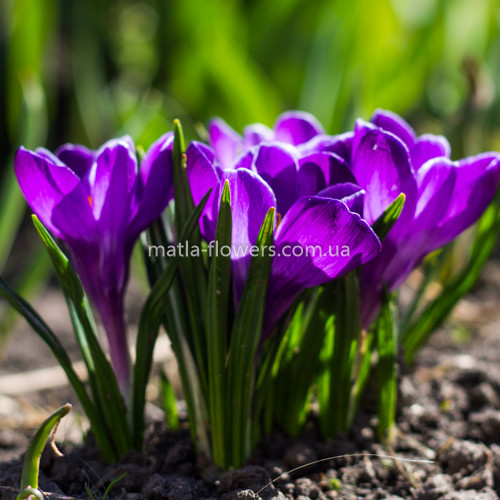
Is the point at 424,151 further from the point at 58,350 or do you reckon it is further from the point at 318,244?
the point at 58,350

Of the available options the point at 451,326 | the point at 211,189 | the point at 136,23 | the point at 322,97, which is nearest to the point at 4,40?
the point at 322,97

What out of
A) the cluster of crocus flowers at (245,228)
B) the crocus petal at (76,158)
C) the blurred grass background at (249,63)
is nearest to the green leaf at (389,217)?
the cluster of crocus flowers at (245,228)

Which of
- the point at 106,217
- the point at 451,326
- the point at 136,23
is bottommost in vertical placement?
the point at 451,326

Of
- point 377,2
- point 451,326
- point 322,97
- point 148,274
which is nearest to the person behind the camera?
point 148,274

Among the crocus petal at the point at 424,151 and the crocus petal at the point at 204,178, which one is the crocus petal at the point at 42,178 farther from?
the crocus petal at the point at 424,151

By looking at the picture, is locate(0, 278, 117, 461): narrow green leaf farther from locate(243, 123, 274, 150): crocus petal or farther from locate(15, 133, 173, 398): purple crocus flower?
locate(243, 123, 274, 150): crocus petal

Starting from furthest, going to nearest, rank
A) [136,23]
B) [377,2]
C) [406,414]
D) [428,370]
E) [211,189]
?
[136,23] → [377,2] → [428,370] → [406,414] → [211,189]

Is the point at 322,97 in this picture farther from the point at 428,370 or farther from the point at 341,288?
the point at 341,288
